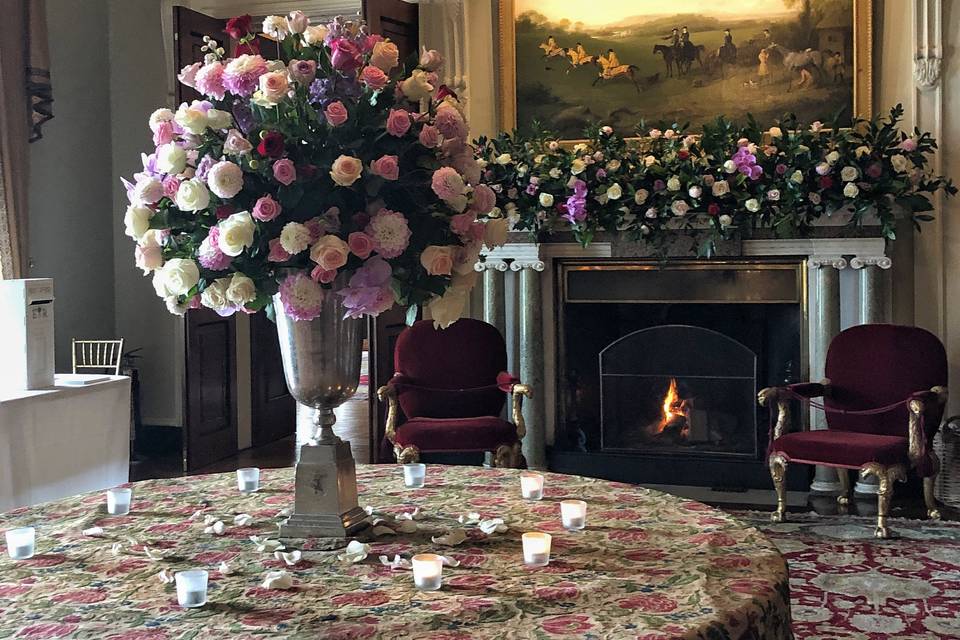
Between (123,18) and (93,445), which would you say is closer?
(93,445)

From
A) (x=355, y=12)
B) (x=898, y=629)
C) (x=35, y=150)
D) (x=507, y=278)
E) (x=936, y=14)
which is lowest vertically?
(x=898, y=629)

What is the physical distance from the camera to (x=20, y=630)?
1.57m

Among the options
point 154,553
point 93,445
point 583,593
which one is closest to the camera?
point 583,593

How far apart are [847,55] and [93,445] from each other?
440 cm

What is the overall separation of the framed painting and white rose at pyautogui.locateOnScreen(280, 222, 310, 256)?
4369mm

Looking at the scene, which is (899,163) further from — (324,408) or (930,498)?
(324,408)

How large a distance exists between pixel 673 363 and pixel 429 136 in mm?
4234

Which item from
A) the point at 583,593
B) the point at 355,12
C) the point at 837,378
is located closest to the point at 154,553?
the point at 583,593

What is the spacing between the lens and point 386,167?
6.70 feet

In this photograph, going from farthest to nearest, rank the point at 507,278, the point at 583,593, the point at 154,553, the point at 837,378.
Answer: the point at 507,278, the point at 837,378, the point at 154,553, the point at 583,593

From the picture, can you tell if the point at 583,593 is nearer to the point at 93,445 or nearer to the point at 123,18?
the point at 93,445

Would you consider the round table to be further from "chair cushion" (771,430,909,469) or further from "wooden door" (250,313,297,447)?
"wooden door" (250,313,297,447)

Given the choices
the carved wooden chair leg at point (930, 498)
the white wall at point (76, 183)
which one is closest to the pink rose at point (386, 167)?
the carved wooden chair leg at point (930, 498)

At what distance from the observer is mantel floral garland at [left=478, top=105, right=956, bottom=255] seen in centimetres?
546
